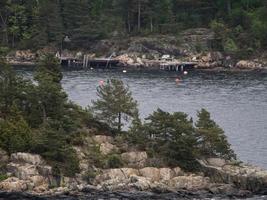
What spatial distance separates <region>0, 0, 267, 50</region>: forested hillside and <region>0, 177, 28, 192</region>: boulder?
11349cm

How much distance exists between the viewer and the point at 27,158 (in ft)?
252

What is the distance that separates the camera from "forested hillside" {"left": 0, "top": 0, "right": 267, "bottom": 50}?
186000 millimetres

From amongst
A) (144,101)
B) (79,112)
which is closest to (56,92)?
(79,112)

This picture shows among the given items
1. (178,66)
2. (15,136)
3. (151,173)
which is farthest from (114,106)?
(178,66)

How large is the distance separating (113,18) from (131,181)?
388ft

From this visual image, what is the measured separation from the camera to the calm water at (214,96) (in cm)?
10328

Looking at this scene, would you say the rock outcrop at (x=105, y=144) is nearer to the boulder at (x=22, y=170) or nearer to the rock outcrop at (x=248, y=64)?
the boulder at (x=22, y=170)

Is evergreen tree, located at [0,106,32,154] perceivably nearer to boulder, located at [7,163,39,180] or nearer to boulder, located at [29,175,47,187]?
boulder, located at [7,163,39,180]

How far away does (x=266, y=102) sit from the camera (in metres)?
130

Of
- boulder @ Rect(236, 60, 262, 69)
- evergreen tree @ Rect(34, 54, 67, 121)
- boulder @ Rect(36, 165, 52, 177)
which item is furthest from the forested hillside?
boulder @ Rect(36, 165, 52, 177)

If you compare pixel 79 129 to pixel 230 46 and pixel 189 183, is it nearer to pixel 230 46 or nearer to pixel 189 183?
pixel 189 183

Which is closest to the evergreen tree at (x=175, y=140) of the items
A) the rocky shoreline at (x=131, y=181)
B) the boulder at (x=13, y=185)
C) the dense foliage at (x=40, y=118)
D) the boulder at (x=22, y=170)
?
the rocky shoreline at (x=131, y=181)

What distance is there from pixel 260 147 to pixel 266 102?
33772 millimetres

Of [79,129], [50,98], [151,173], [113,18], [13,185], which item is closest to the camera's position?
[13,185]
